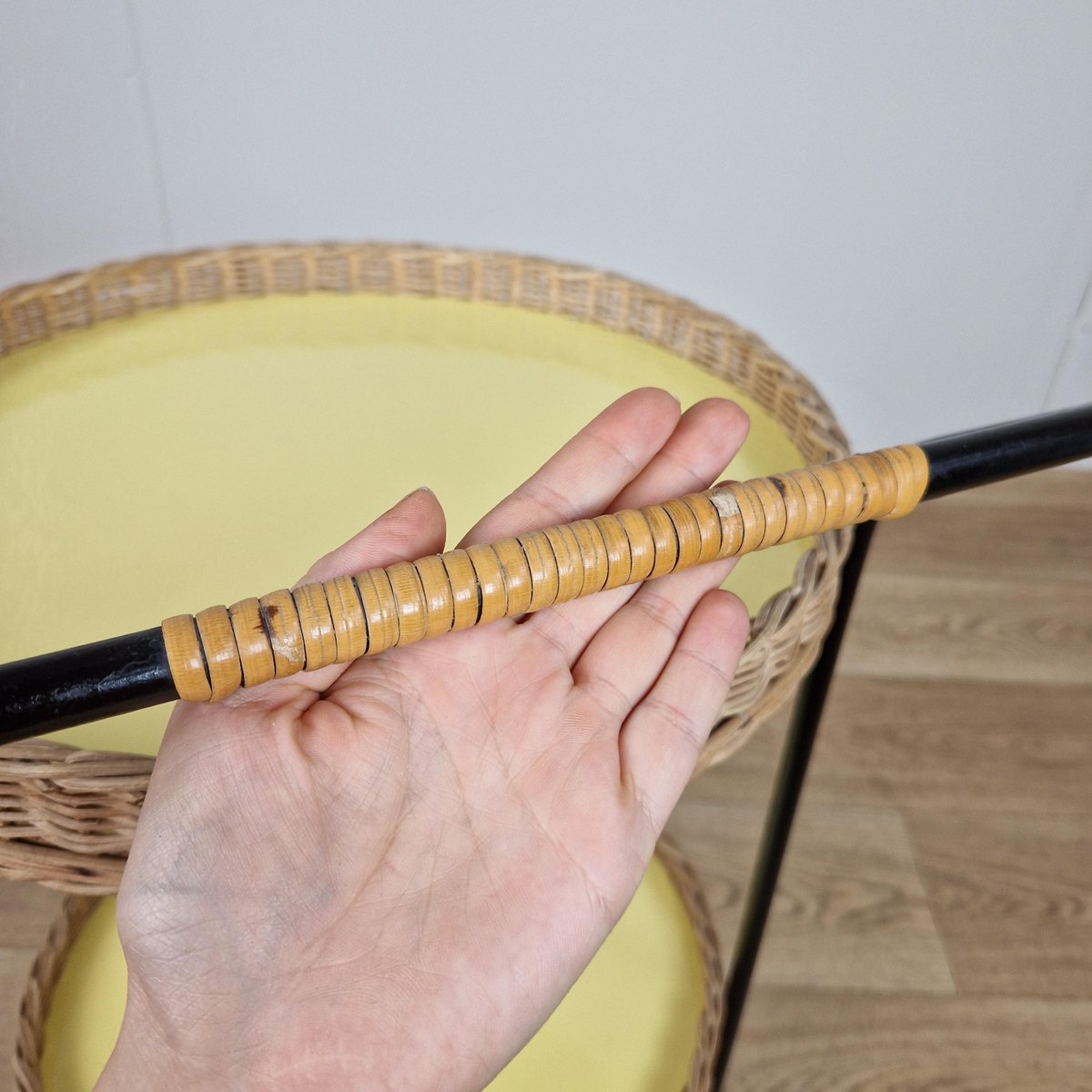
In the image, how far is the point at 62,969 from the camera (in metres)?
0.69

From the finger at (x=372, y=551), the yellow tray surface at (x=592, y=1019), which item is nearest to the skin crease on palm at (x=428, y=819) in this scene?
the finger at (x=372, y=551)

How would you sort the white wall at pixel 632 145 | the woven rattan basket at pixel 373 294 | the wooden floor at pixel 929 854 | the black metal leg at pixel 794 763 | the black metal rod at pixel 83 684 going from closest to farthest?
1. the black metal rod at pixel 83 684
2. the woven rattan basket at pixel 373 294
3. the black metal leg at pixel 794 763
4. the wooden floor at pixel 929 854
5. the white wall at pixel 632 145

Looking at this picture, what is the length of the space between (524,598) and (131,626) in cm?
25

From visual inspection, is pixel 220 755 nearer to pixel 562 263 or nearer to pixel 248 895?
pixel 248 895

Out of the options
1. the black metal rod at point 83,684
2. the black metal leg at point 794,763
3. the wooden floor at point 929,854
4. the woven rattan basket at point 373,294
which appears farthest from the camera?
the wooden floor at point 929,854

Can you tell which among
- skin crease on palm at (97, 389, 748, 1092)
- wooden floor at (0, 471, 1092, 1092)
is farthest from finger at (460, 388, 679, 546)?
wooden floor at (0, 471, 1092, 1092)

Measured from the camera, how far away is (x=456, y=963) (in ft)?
1.39

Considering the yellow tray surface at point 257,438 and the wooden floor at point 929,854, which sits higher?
the yellow tray surface at point 257,438

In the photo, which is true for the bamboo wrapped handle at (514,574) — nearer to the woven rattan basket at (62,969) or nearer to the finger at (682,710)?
the finger at (682,710)

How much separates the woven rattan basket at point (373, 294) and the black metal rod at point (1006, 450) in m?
0.09

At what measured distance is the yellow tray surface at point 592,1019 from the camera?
64 cm

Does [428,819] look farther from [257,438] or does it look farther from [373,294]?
[373,294]

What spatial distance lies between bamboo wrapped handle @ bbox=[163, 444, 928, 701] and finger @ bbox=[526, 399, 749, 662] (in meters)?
0.05

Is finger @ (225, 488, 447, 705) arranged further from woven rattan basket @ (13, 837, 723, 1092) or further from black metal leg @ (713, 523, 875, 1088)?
woven rattan basket @ (13, 837, 723, 1092)
